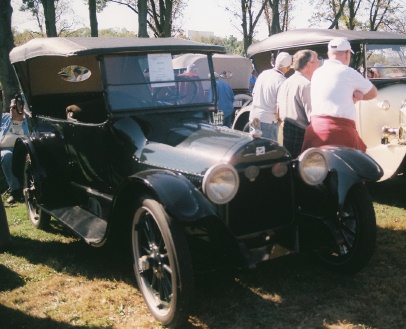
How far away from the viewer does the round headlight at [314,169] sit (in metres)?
2.97

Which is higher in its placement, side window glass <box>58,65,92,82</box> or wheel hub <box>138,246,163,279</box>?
side window glass <box>58,65,92,82</box>

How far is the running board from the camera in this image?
3.30 m

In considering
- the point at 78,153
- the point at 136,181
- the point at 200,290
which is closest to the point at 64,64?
the point at 78,153

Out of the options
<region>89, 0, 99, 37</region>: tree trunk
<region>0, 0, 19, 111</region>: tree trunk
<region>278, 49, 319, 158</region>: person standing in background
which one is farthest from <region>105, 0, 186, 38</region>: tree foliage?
<region>278, 49, 319, 158</region>: person standing in background

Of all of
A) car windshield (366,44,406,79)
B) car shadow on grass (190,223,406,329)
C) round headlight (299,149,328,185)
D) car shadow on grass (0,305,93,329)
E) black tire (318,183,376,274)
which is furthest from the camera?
car windshield (366,44,406,79)

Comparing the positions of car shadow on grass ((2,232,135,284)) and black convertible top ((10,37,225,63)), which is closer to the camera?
black convertible top ((10,37,225,63))

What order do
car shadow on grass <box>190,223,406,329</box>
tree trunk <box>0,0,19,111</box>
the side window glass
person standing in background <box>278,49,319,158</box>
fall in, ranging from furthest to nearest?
tree trunk <box>0,0,19,111</box> < the side window glass < person standing in background <box>278,49,319,158</box> < car shadow on grass <box>190,223,406,329</box>

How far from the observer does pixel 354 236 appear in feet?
10.6

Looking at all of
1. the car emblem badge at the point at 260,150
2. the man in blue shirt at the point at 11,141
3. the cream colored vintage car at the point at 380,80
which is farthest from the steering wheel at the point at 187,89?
the man in blue shirt at the point at 11,141

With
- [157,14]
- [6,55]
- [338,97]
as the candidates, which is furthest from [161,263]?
[157,14]

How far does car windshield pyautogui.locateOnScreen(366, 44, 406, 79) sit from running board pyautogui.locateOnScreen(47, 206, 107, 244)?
3851 millimetres

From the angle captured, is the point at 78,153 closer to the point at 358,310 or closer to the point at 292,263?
the point at 292,263

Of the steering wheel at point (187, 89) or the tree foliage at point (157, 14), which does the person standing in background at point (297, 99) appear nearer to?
the steering wheel at point (187, 89)

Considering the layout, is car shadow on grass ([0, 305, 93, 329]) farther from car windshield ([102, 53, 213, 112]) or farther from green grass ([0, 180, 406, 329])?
car windshield ([102, 53, 213, 112])
